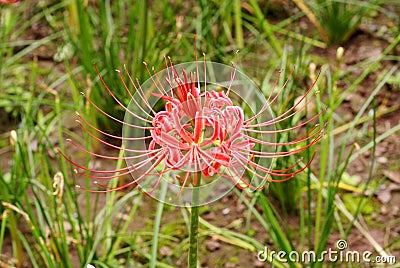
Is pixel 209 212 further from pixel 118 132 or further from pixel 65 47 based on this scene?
pixel 65 47

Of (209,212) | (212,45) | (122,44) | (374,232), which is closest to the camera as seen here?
(374,232)

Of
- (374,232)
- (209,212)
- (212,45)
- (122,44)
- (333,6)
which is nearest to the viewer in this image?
(374,232)

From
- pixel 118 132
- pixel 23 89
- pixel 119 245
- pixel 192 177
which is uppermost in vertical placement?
pixel 23 89

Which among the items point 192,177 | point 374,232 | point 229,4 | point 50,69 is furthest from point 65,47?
point 192,177

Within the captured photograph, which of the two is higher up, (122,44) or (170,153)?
(122,44)

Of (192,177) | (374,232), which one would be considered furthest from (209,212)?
(192,177)

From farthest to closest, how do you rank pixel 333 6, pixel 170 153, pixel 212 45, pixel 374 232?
pixel 333 6
pixel 212 45
pixel 374 232
pixel 170 153

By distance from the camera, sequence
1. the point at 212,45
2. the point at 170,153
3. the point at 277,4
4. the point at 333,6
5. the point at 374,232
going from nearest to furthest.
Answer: the point at 170,153 → the point at 374,232 → the point at 212,45 → the point at 333,6 → the point at 277,4

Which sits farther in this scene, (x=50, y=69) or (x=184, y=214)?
(x=50, y=69)

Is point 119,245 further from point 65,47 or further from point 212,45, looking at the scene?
point 65,47
